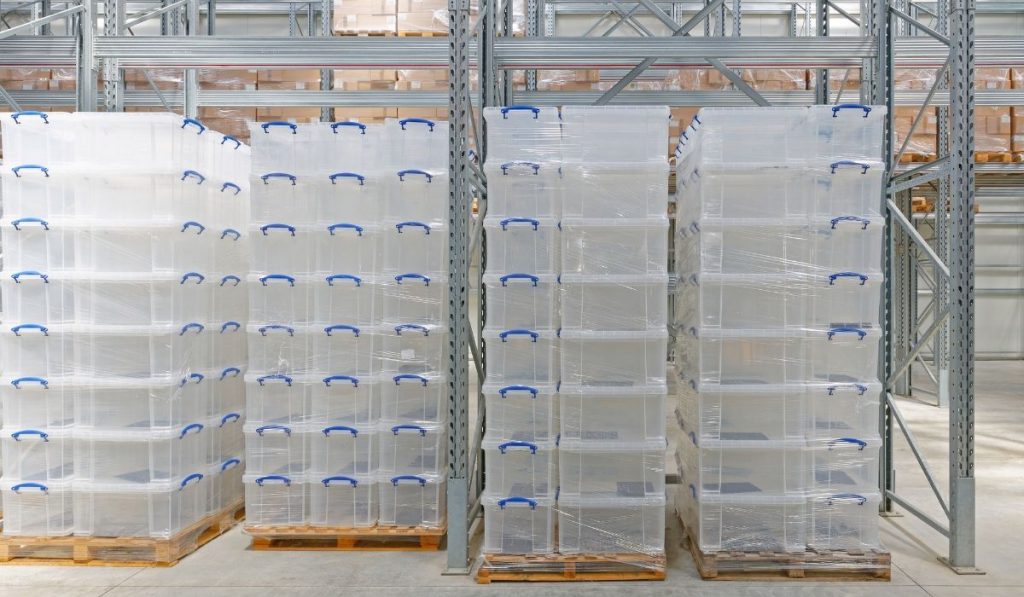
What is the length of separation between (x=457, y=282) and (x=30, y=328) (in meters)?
3.23

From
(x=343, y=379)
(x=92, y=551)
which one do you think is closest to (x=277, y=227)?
(x=343, y=379)

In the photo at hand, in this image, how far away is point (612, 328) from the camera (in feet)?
16.4

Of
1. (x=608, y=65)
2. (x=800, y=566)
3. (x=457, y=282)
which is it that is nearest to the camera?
(x=800, y=566)

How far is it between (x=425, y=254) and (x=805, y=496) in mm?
3259

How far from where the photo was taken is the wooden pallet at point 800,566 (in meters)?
4.87

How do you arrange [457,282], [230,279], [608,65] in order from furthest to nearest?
[230,279], [608,65], [457,282]

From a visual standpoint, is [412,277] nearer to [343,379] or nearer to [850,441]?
[343,379]

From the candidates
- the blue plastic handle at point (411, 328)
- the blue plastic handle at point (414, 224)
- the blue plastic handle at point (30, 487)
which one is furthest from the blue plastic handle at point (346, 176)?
the blue plastic handle at point (30, 487)

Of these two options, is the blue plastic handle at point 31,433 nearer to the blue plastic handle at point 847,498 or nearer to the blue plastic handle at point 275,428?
the blue plastic handle at point 275,428

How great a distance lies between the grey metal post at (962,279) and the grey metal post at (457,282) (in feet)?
11.2

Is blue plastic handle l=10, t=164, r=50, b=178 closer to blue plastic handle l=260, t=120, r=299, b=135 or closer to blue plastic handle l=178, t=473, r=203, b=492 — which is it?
blue plastic handle l=260, t=120, r=299, b=135

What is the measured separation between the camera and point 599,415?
503 centimetres

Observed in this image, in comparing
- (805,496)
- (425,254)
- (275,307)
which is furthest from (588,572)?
(275,307)

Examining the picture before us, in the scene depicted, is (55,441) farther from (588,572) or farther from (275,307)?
(588,572)
